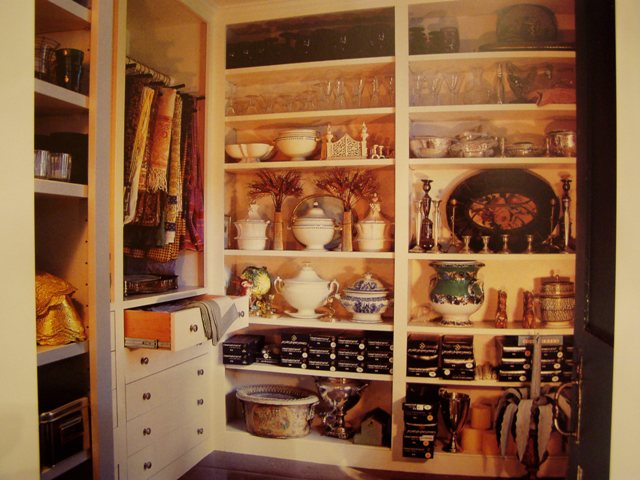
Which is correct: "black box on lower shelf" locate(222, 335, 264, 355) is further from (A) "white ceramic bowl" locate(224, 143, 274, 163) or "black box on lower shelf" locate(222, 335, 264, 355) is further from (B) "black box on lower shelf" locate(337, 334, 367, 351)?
(A) "white ceramic bowl" locate(224, 143, 274, 163)

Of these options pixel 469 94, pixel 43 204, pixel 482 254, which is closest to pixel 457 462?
pixel 482 254

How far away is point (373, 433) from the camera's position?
2.71m

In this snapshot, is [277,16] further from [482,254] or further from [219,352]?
[219,352]

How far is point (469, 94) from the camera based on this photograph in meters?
2.64

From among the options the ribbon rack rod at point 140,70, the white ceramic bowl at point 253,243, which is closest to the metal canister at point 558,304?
the white ceramic bowl at point 253,243

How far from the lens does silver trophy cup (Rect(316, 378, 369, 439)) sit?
2795 millimetres

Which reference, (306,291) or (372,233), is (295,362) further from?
(372,233)

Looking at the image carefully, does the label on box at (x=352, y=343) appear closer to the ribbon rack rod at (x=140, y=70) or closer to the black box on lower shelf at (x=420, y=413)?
the black box on lower shelf at (x=420, y=413)

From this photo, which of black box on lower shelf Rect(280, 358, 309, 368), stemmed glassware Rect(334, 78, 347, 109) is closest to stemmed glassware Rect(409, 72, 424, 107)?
stemmed glassware Rect(334, 78, 347, 109)

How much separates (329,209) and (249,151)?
1.82 ft

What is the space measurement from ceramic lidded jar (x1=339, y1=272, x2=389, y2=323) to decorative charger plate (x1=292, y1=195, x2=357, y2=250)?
305 mm

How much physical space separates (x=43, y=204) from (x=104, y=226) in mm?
266

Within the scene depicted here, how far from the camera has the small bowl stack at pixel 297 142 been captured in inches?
109

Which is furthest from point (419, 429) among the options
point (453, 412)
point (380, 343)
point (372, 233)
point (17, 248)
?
point (17, 248)
